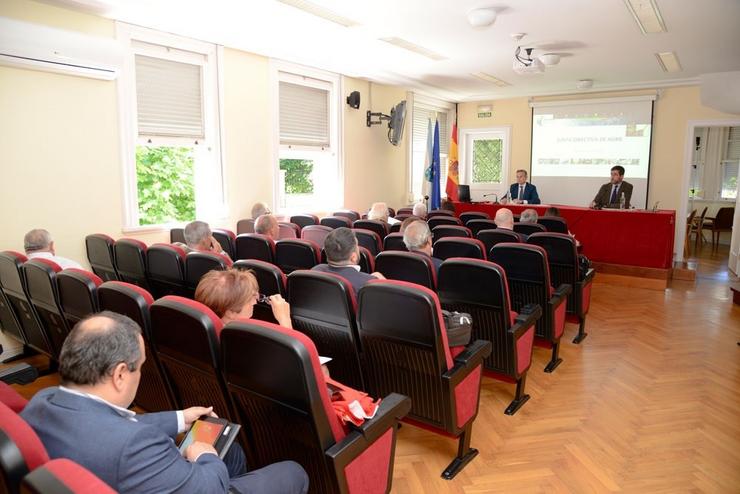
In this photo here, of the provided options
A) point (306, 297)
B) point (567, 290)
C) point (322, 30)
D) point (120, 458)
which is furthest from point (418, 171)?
point (120, 458)

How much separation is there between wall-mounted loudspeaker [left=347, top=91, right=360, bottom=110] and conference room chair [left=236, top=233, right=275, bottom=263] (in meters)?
4.38

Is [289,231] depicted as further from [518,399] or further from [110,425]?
[110,425]

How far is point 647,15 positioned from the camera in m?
5.16

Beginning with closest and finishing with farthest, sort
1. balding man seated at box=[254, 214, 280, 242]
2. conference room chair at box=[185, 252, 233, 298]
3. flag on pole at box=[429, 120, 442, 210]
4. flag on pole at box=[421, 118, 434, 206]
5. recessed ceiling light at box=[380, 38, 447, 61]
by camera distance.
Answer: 1. conference room chair at box=[185, 252, 233, 298]
2. balding man seated at box=[254, 214, 280, 242]
3. recessed ceiling light at box=[380, 38, 447, 61]
4. flag on pole at box=[429, 120, 442, 210]
5. flag on pole at box=[421, 118, 434, 206]

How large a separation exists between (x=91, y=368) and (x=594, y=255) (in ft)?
24.2

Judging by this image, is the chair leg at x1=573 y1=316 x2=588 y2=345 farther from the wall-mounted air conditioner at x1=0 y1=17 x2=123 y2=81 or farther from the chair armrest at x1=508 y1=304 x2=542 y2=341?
the wall-mounted air conditioner at x1=0 y1=17 x2=123 y2=81

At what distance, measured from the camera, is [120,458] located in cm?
116

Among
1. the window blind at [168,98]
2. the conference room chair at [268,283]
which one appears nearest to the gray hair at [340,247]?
the conference room chair at [268,283]

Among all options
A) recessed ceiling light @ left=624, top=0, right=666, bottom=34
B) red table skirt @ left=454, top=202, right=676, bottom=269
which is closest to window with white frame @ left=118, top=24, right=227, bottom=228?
recessed ceiling light @ left=624, top=0, right=666, bottom=34

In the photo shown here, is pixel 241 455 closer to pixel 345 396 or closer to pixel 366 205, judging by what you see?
pixel 345 396

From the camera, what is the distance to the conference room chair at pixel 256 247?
4082 millimetres

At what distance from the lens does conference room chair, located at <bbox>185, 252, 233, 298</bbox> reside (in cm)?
298

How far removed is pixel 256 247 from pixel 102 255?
4.52 feet

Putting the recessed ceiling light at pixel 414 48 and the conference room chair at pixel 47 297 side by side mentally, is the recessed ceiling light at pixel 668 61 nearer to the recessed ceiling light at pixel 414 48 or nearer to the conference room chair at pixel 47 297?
the recessed ceiling light at pixel 414 48
